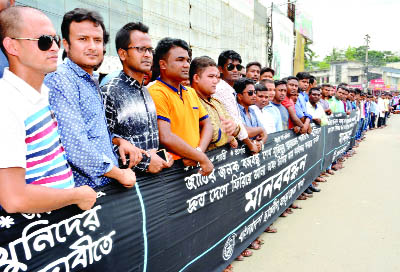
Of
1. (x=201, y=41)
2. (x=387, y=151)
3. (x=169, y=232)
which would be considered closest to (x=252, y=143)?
(x=169, y=232)

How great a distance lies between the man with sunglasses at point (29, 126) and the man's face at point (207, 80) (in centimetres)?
174

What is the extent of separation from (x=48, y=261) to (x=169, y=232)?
3.12 feet

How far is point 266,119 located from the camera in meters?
4.73

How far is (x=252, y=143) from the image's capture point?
3.57 metres

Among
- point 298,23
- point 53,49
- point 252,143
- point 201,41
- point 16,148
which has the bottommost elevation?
point 252,143

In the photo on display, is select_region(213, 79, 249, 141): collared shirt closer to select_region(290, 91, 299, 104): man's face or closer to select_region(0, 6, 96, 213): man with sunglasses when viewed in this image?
select_region(0, 6, 96, 213): man with sunglasses

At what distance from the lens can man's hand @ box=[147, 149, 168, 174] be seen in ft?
7.00

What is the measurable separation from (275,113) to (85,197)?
152 inches

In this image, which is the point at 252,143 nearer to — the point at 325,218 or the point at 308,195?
the point at 325,218

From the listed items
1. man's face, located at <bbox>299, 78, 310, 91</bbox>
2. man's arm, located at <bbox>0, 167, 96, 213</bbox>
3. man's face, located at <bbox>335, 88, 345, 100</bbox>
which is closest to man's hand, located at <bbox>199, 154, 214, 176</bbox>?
man's arm, located at <bbox>0, 167, 96, 213</bbox>

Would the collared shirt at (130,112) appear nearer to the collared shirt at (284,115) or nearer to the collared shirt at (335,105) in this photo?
the collared shirt at (284,115)

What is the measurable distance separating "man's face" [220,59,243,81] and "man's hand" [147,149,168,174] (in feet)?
7.21

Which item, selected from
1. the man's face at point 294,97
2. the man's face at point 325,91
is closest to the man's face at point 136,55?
the man's face at point 294,97

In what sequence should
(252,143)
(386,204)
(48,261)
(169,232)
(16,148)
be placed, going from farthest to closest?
(386,204) < (252,143) < (169,232) < (48,261) < (16,148)
